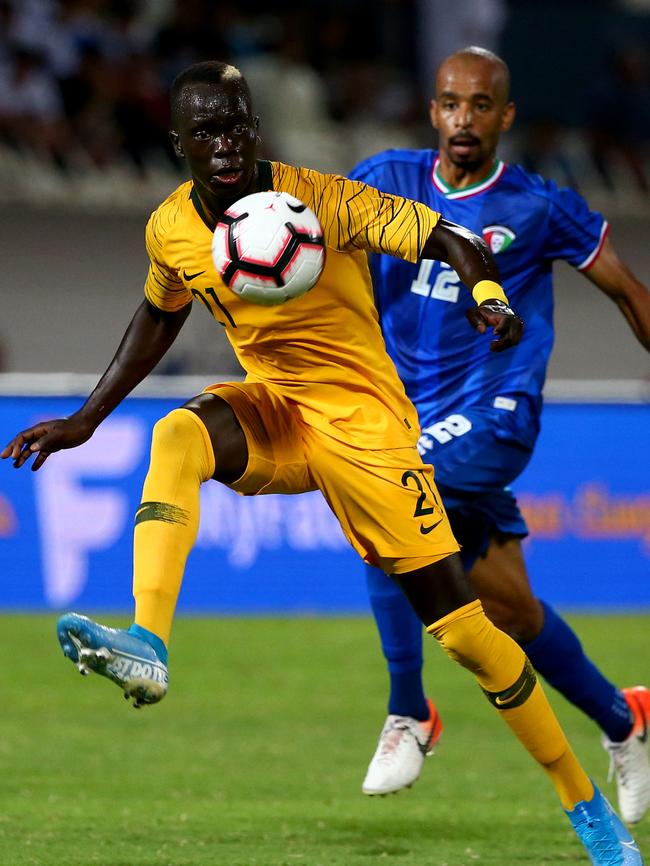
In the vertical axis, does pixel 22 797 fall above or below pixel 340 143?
above

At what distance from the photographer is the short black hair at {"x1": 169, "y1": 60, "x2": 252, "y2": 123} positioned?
4.68 metres

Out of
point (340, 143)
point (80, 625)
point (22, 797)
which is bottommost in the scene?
point (340, 143)

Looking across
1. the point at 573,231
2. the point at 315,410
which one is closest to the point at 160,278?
the point at 315,410

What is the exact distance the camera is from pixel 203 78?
15.4 ft

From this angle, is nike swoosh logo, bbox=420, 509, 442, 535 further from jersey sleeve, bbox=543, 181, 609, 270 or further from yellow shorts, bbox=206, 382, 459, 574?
jersey sleeve, bbox=543, 181, 609, 270

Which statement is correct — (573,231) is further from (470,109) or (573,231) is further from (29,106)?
(29,106)

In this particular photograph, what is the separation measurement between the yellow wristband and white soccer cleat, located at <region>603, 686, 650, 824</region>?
2545 mm

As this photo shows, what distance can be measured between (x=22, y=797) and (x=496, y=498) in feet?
7.63

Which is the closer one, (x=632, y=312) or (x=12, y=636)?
(x=632, y=312)

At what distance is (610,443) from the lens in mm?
12320

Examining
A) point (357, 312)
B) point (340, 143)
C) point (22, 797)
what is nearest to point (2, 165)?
point (340, 143)

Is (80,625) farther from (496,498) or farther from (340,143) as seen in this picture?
(340,143)

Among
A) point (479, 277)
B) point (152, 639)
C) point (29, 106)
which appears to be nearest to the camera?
point (152, 639)

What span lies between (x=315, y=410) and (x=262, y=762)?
3.08 meters
